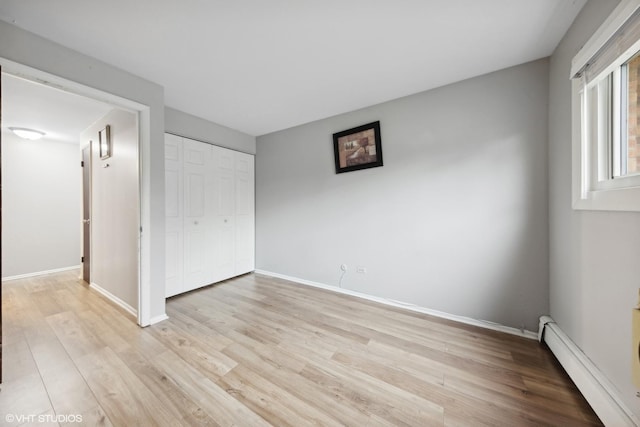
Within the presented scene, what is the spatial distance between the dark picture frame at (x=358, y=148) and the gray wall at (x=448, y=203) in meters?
0.10

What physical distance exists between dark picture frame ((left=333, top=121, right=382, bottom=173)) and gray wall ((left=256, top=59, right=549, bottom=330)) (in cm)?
10

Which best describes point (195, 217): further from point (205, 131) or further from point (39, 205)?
point (39, 205)

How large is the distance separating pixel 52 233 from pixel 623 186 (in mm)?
7002

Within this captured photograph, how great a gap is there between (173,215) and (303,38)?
2.56 m

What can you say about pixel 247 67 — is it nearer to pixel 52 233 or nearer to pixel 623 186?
pixel 623 186

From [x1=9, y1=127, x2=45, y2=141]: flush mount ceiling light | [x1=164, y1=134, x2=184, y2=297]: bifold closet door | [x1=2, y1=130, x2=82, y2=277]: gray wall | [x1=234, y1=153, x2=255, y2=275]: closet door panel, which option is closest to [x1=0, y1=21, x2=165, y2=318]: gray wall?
[x1=164, y1=134, x2=184, y2=297]: bifold closet door

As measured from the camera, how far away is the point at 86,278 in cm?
337

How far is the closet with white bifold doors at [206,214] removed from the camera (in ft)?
9.36

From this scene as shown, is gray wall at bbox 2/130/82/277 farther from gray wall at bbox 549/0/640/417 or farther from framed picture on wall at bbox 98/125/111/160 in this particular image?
gray wall at bbox 549/0/640/417

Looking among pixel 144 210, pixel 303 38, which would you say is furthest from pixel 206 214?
pixel 303 38

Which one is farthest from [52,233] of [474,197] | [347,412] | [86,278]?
[474,197]

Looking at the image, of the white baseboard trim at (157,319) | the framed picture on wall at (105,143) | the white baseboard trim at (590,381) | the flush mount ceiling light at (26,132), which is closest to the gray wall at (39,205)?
the flush mount ceiling light at (26,132)

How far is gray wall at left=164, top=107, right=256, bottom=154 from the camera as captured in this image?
284 centimetres

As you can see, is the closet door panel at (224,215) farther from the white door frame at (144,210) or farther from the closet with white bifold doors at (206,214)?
the white door frame at (144,210)
